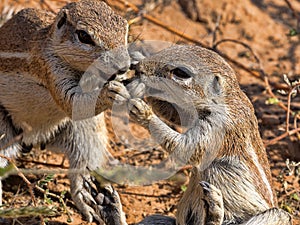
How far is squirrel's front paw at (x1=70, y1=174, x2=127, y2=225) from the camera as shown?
5.94 m

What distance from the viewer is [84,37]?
17.4ft

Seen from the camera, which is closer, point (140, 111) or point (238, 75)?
point (140, 111)

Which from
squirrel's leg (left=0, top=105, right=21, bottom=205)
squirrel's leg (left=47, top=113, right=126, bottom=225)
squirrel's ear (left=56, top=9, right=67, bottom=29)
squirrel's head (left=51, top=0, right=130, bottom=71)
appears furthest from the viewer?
squirrel's leg (left=47, top=113, right=126, bottom=225)

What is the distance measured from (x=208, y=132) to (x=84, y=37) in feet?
3.99

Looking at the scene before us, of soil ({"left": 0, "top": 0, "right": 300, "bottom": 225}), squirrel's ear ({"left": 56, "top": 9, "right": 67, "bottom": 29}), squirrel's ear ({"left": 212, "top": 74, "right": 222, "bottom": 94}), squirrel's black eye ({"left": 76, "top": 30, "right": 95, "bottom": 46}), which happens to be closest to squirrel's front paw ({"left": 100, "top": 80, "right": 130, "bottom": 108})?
squirrel's black eye ({"left": 76, "top": 30, "right": 95, "bottom": 46})

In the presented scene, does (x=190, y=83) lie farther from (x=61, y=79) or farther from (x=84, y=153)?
(x=84, y=153)

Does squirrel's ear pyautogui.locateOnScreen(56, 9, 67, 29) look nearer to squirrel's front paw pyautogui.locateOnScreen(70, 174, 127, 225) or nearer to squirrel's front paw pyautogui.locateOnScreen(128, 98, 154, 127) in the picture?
squirrel's front paw pyautogui.locateOnScreen(128, 98, 154, 127)

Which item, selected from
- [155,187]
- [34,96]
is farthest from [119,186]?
[34,96]

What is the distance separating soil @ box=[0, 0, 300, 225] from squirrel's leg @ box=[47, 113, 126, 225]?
154mm

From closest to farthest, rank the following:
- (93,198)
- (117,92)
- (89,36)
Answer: (117,92)
(89,36)
(93,198)

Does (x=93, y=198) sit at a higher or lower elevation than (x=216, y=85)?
lower

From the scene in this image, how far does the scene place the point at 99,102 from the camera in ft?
17.6

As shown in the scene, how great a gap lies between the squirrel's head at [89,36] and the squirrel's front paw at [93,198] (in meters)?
1.12

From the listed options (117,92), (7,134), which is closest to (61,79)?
(7,134)
